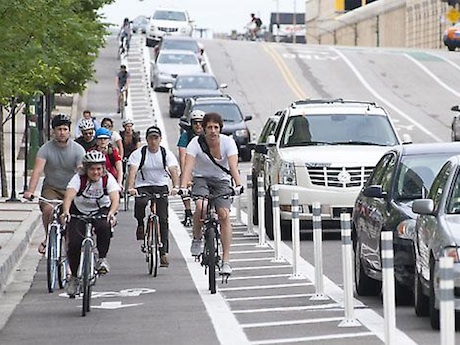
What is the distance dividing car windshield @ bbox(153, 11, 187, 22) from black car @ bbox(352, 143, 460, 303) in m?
59.9

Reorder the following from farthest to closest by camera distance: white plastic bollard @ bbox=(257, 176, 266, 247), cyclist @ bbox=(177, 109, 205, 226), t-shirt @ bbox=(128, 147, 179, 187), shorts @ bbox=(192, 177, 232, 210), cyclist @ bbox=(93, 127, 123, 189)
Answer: cyclist @ bbox=(177, 109, 205, 226) → white plastic bollard @ bbox=(257, 176, 266, 247) → cyclist @ bbox=(93, 127, 123, 189) → t-shirt @ bbox=(128, 147, 179, 187) → shorts @ bbox=(192, 177, 232, 210)

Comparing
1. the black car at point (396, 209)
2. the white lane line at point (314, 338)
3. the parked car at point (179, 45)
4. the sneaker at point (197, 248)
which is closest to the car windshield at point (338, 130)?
the sneaker at point (197, 248)

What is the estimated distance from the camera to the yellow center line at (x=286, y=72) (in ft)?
196

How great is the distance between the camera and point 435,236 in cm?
1295

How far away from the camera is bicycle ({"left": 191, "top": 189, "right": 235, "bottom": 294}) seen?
1642 centimetres

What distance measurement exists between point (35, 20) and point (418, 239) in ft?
18.2

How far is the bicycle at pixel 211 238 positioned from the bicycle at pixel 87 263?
1.33 metres

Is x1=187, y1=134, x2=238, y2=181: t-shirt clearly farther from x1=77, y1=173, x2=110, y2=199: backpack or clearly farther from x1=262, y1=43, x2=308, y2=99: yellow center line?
x1=262, y1=43, x2=308, y2=99: yellow center line

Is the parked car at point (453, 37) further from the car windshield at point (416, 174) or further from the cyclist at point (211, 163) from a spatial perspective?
the car windshield at point (416, 174)

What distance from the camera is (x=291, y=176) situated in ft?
76.6

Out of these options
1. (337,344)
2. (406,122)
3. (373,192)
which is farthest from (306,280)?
(406,122)

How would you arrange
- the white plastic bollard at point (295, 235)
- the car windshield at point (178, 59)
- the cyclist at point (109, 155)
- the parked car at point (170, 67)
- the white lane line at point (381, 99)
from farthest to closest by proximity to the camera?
the car windshield at point (178, 59) < the parked car at point (170, 67) < the white lane line at point (381, 99) < the cyclist at point (109, 155) < the white plastic bollard at point (295, 235)

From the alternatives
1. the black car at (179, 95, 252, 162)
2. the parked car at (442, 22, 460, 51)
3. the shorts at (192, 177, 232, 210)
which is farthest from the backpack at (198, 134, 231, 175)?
the parked car at (442, 22, 460, 51)

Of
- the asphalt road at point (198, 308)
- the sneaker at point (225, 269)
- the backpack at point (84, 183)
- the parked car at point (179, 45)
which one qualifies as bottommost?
the asphalt road at point (198, 308)
